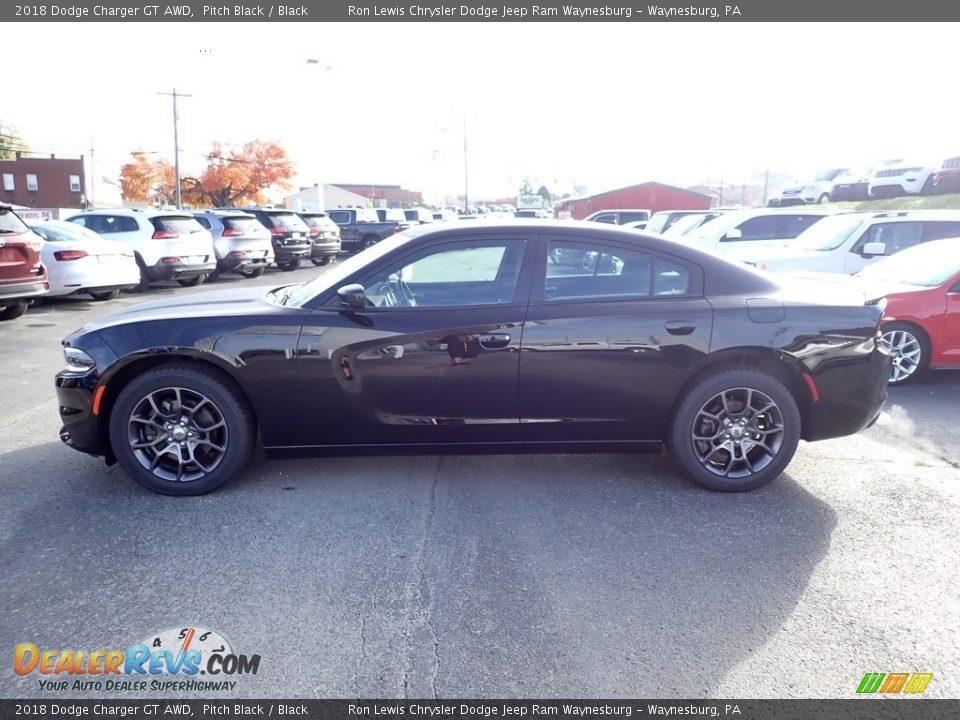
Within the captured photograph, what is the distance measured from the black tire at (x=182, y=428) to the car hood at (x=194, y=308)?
1.08 ft

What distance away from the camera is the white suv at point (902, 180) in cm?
2222

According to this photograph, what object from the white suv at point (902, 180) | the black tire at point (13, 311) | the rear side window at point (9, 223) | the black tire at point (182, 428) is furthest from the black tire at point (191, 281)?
the white suv at point (902, 180)

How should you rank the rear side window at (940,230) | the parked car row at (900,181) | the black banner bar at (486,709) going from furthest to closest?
the parked car row at (900,181)
the rear side window at (940,230)
the black banner bar at (486,709)

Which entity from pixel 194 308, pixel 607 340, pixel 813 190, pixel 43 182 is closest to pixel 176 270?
pixel 194 308

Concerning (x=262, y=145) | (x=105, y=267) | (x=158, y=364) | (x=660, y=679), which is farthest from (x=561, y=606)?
(x=262, y=145)

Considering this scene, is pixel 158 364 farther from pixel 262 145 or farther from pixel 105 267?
pixel 262 145

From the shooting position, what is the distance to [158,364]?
417cm

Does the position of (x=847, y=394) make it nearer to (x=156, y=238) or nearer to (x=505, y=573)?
(x=505, y=573)

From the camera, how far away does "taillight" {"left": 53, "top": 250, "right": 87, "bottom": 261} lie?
37.7 ft

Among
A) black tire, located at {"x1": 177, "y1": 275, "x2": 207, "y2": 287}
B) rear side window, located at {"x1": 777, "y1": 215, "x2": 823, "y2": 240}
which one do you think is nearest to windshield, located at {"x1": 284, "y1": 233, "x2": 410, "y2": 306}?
rear side window, located at {"x1": 777, "y1": 215, "x2": 823, "y2": 240}

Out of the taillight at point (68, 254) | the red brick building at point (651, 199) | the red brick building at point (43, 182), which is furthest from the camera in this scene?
the red brick building at point (43, 182)

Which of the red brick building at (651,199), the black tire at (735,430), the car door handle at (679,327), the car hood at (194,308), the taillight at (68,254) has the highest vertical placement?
the red brick building at (651,199)

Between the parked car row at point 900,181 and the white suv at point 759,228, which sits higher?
the parked car row at point 900,181

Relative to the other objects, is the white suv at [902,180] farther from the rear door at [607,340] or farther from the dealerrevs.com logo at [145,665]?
the dealerrevs.com logo at [145,665]
